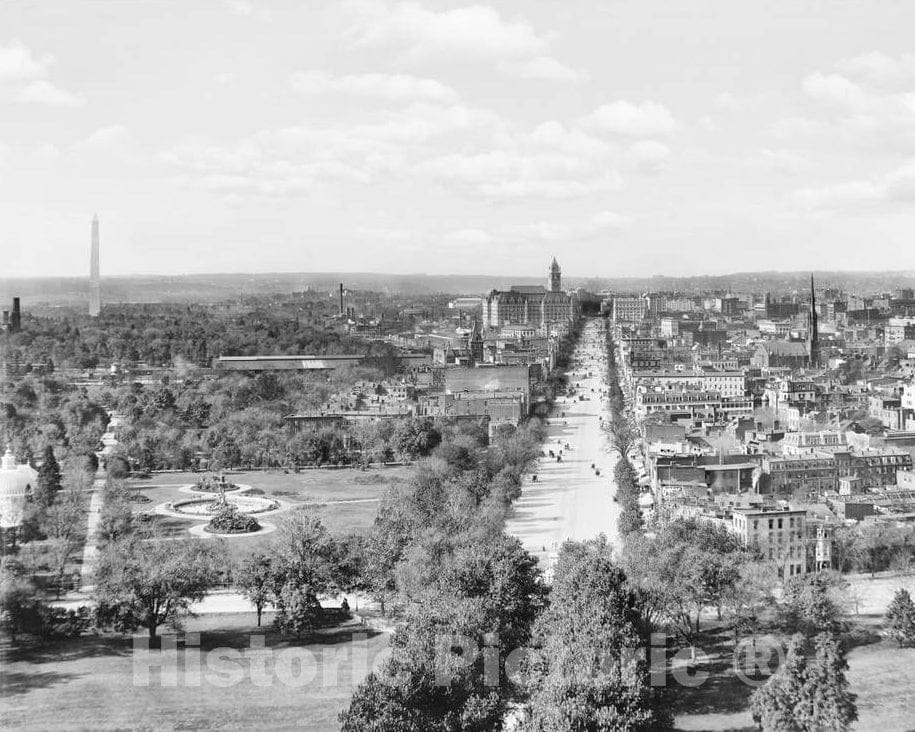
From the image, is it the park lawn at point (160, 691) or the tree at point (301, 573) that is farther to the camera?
the tree at point (301, 573)

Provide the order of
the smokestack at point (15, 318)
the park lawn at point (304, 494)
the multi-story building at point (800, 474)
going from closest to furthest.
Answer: the park lawn at point (304, 494)
the multi-story building at point (800, 474)
the smokestack at point (15, 318)

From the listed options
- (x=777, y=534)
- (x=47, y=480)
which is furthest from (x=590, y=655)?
(x=47, y=480)

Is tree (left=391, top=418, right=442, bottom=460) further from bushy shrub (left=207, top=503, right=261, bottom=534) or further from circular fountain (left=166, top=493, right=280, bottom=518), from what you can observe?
bushy shrub (left=207, top=503, right=261, bottom=534)

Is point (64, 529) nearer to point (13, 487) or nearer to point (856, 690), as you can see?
point (13, 487)

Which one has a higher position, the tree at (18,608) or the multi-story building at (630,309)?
the multi-story building at (630,309)

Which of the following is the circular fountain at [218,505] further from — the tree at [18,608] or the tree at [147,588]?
the tree at [18,608]

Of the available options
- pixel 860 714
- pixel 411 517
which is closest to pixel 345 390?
pixel 411 517

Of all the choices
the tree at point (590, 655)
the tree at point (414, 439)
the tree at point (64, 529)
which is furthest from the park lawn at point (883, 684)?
the tree at point (414, 439)

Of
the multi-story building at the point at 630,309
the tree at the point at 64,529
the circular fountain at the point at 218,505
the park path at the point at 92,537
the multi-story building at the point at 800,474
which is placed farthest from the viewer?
the multi-story building at the point at 630,309
